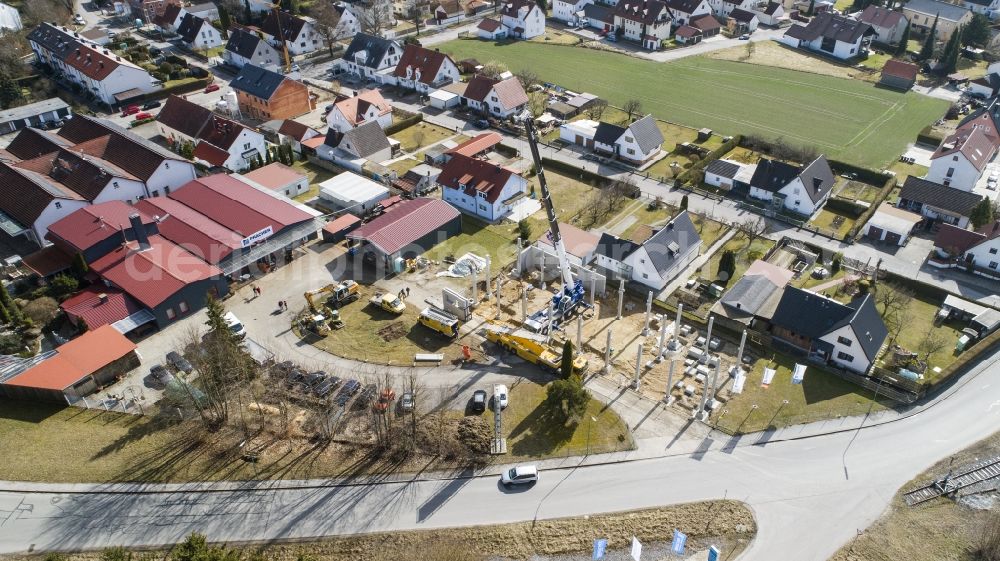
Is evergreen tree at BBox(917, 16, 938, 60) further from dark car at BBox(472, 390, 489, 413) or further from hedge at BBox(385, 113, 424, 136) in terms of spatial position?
dark car at BBox(472, 390, 489, 413)

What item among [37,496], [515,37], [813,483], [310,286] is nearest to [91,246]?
[310,286]

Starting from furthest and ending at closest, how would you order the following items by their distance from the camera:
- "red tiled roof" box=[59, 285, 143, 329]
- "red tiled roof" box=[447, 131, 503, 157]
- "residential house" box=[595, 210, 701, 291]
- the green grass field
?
the green grass field < "red tiled roof" box=[447, 131, 503, 157] < "residential house" box=[595, 210, 701, 291] < "red tiled roof" box=[59, 285, 143, 329]

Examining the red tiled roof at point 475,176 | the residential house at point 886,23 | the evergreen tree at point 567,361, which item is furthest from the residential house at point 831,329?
the residential house at point 886,23

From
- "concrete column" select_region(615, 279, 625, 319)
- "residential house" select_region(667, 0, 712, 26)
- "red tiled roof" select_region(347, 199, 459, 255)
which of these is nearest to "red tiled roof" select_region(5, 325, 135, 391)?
"red tiled roof" select_region(347, 199, 459, 255)

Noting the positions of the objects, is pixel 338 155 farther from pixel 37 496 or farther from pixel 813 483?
pixel 813 483

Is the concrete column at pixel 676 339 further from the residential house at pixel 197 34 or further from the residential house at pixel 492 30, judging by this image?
the residential house at pixel 197 34

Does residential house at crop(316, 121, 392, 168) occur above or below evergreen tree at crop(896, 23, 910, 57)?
below
